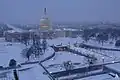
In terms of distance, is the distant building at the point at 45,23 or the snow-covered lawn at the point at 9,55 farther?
the distant building at the point at 45,23

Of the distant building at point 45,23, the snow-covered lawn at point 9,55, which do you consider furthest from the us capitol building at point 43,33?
the snow-covered lawn at point 9,55

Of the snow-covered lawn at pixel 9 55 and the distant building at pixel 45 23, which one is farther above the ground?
the distant building at pixel 45 23

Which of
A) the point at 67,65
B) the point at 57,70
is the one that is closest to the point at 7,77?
the point at 57,70

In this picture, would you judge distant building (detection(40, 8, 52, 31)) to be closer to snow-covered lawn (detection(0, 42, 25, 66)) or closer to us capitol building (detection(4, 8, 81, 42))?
us capitol building (detection(4, 8, 81, 42))

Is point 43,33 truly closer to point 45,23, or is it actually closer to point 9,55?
point 45,23

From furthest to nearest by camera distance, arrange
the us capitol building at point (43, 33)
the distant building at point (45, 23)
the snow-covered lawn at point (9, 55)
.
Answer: the distant building at point (45, 23), the us capitol building at point (43, 33), the snow-covered lawn at point (9, 55)

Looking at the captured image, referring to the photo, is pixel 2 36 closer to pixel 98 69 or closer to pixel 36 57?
pixel 36 57

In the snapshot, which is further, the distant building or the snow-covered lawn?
the distant building

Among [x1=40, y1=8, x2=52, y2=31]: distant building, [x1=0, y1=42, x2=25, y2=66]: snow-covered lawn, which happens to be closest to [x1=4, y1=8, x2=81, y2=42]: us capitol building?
[x1=40, y1=8, x2=52, y2=31]: distant building

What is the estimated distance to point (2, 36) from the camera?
12.9m

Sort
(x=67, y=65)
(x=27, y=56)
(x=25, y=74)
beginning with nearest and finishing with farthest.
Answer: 1. (x=25, y=74)
2. (x=67, y=65)
3. (x=27, y=56)

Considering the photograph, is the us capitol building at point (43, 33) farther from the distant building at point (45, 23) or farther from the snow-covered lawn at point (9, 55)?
the snow-covered lawn at point (9, 55)

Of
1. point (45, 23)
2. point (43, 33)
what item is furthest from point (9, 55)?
point (45, 23)

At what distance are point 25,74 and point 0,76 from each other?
55 cm
